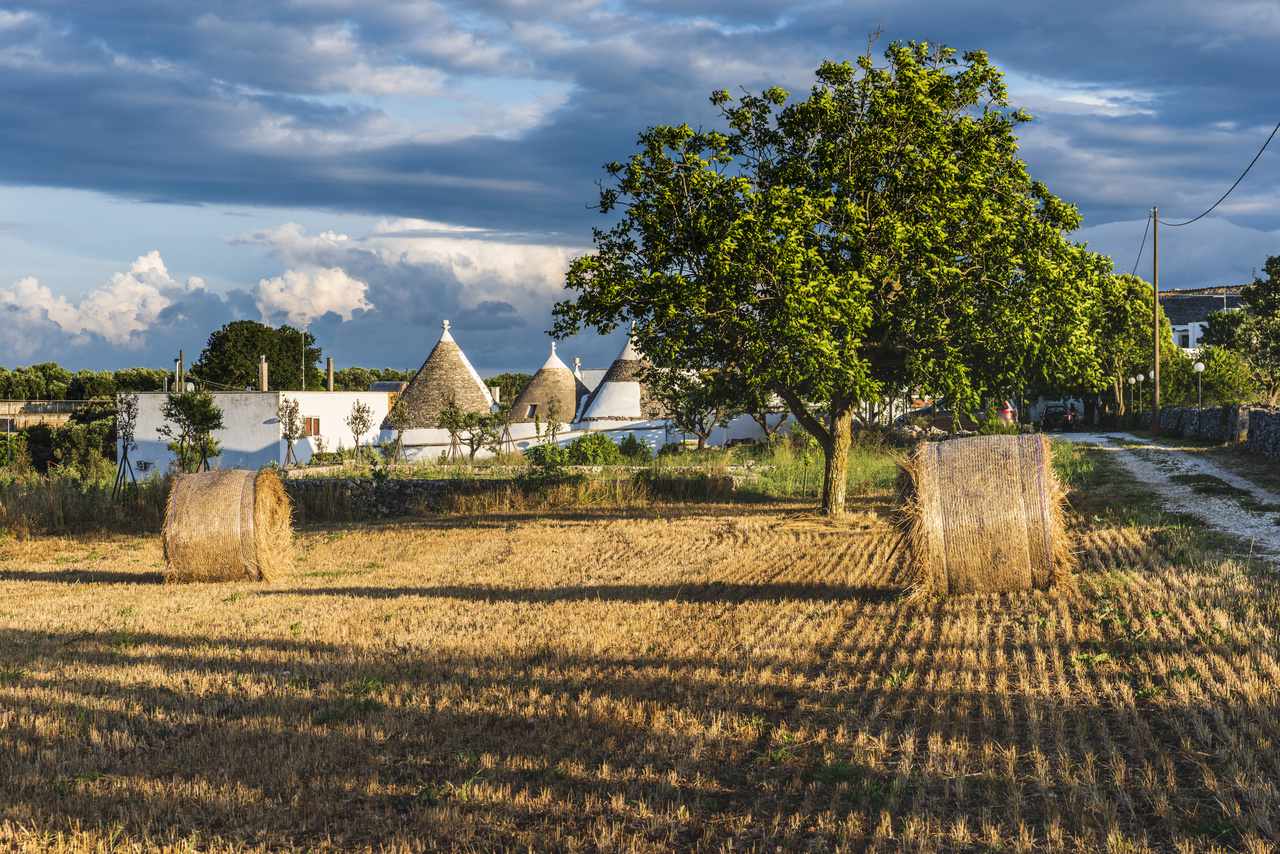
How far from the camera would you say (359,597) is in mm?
14055

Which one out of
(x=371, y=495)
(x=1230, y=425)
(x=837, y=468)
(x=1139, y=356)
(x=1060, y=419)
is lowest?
(x=371, y=495)

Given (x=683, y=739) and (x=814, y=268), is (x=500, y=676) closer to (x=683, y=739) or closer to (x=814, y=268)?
(x=683, y=739)

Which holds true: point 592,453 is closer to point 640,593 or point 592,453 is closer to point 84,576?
point 84,576

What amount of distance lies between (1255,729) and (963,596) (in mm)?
5467

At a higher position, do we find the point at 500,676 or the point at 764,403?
the point at 764,403

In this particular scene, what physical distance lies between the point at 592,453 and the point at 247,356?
67.7 metres

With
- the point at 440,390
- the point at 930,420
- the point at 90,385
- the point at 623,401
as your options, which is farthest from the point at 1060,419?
the point at 90,385

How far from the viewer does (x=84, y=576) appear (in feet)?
56.8

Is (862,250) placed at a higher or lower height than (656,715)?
higher

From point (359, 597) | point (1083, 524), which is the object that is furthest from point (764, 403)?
point (359, 597)

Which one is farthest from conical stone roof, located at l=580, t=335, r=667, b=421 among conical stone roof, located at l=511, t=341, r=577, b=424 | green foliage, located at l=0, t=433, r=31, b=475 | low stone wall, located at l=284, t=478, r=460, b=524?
low stone wall, located at l=284, t=478, r=460, b=524

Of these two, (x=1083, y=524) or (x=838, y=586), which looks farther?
(x=1083, y=524)

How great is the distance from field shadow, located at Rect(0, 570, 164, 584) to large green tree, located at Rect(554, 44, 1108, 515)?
802 cm

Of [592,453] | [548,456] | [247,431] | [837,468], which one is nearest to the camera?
[837,468]
